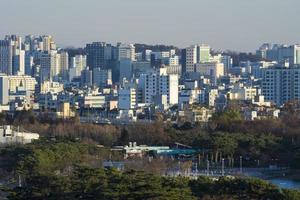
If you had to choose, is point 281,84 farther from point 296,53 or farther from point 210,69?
point 296,53

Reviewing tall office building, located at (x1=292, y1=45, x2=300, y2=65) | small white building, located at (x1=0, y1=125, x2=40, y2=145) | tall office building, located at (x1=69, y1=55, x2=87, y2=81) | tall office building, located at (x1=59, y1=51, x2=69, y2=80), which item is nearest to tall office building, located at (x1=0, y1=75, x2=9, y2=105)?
tall office building, located at (x1=69, y1=55, x2=87, y2=81)

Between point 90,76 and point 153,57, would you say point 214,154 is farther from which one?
point 153,57

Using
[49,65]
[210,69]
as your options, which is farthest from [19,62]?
[210,69]

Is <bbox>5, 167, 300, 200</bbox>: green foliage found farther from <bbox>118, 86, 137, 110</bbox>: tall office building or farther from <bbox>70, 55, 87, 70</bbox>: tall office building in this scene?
<bbox>70, 55, 87, 70</bbox>: tall office building

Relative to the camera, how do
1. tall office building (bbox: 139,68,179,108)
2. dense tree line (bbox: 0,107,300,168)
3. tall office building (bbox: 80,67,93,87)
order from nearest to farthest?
dense tree line (bbox: 0,107,300,168)
tall office building (bbox: 139,68,179,108)
tall office building (bbox: 80,67,93,87)

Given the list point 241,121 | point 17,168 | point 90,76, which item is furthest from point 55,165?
point 90,76

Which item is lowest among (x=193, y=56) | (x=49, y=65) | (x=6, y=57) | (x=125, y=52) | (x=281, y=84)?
(x=281, y=84)

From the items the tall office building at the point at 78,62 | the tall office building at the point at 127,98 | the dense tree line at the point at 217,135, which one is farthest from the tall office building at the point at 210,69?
the dense tree line at the point at 217,135

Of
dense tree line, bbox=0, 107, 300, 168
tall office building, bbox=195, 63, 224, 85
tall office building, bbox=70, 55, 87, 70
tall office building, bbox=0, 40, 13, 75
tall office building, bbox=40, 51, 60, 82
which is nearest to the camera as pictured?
dense tree line, bbox=0, 107, 300, 168
